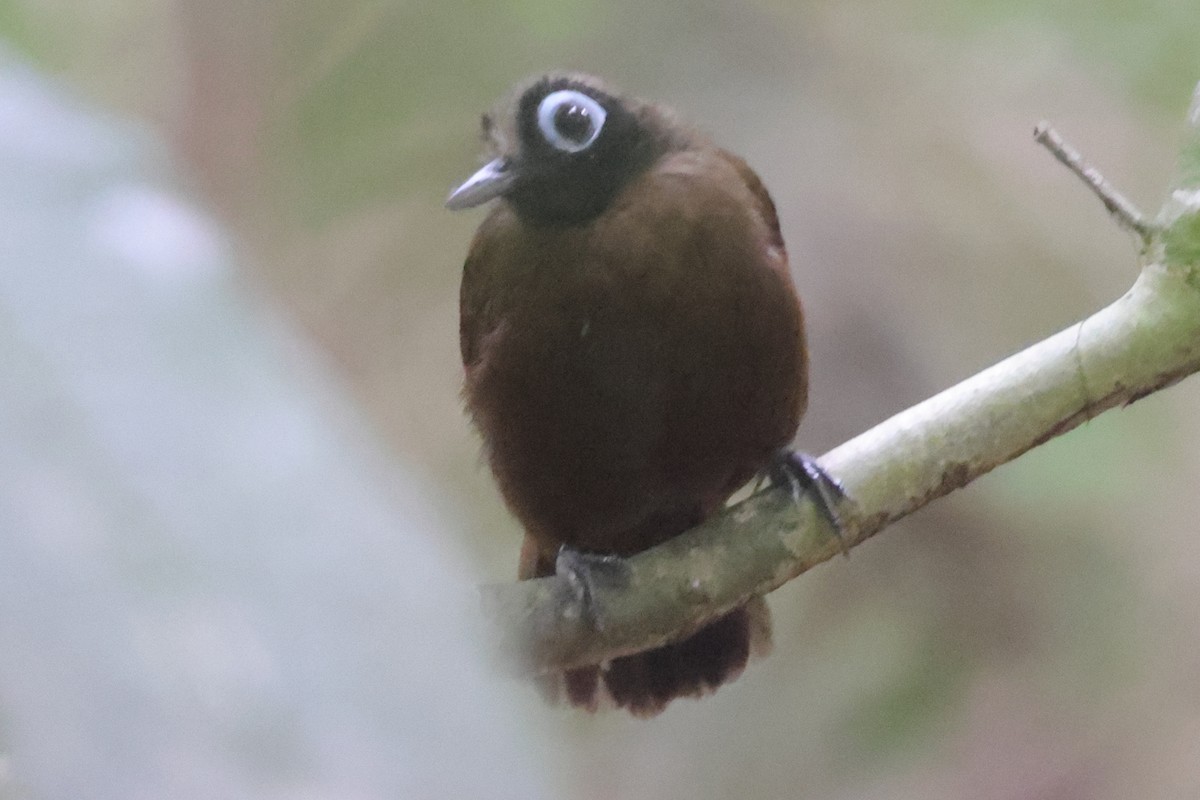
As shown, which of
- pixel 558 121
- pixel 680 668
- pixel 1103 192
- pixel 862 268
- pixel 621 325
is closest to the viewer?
pixel 1103 192

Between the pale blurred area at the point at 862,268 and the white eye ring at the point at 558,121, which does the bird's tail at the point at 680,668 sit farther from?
the white eye ring at the point at 558,121

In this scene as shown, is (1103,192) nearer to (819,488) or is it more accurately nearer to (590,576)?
(819,488)

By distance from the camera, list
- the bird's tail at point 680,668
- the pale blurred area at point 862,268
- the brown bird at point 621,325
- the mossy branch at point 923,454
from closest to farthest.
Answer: the mossy branch at point 923,454 < the brown bird at point 621,325 < the bird's tail at point 680,668 < the pale blurred area at point 862,268

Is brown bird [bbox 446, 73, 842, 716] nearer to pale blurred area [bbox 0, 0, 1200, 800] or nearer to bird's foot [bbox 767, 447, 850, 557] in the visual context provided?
bird's foot [bbox 767, 447, 850, 557]

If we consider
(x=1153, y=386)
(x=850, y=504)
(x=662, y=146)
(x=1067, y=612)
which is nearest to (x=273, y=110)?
(x=662, y=146)

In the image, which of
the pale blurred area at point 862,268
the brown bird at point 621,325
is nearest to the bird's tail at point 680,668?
the brown bird at point 621,325

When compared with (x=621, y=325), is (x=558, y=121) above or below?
above

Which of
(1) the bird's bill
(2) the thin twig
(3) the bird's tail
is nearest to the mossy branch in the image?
(2) the thin twig

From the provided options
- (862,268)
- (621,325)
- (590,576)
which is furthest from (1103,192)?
(862,268)
